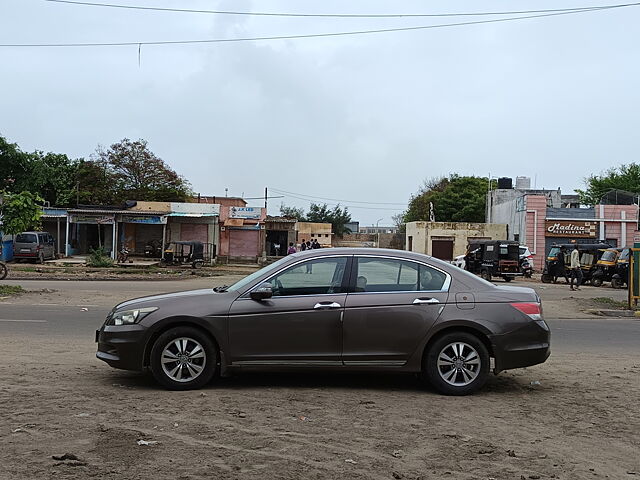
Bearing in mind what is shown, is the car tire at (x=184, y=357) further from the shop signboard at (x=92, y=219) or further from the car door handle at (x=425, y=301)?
the shop signboard at (x=92, y=219)

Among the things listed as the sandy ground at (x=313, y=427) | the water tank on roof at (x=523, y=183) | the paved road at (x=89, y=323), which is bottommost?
the sandy ground at (x=313, y=427)

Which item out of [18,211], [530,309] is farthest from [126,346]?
[18,211]

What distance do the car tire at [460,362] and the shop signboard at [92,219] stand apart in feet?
118

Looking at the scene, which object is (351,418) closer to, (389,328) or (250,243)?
(389,328)

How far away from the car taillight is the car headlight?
3.91 metres

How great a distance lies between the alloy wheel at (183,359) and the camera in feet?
23.0

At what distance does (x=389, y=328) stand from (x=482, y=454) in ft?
7.02

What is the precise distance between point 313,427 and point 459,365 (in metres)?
2.12

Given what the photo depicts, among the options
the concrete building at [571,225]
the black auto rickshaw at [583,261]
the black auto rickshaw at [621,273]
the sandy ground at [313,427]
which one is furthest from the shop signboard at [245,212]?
the sandy ground at [313,427]

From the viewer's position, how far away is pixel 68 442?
514 centimetres

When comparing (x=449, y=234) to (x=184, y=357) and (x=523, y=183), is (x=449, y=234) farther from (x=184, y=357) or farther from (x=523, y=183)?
(x=184, y=357)

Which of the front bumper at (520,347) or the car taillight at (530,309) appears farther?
the car taillight at (530,309)

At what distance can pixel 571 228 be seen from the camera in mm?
46031

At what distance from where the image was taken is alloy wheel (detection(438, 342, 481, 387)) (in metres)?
7.15
